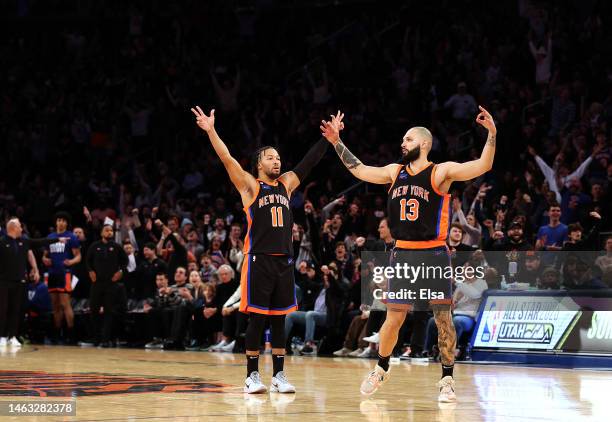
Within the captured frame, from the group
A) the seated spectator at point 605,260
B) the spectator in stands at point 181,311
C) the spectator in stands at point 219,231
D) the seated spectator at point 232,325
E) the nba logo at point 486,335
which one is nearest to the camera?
the seated spectator at point 605,260

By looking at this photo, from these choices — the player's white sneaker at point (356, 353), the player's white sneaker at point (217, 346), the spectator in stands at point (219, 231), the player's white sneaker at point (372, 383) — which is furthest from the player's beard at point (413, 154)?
the spectator in stands at point (219, 231)

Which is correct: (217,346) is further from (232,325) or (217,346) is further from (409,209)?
(409,209)

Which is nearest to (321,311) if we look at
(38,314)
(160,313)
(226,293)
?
(226,293)

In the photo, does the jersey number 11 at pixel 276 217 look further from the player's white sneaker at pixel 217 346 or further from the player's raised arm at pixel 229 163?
the player's white sneaker at pixel 217 346

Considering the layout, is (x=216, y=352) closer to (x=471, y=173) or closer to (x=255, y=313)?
(x=255, y=313)

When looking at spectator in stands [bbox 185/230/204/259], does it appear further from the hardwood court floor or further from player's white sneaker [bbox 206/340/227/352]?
the hardwood court floor

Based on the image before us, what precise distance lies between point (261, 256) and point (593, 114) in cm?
985

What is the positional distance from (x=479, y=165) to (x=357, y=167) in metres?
1.33

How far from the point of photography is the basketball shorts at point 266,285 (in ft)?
31.7

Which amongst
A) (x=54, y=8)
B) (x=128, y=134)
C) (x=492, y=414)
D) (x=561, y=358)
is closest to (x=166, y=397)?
(x=492, y=414)

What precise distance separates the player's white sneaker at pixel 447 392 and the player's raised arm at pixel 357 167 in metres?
1.90

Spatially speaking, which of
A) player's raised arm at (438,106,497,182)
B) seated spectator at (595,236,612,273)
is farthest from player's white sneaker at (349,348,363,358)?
player's raised arm at (438,106,497,182)

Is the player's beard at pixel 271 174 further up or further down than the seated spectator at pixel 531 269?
further up

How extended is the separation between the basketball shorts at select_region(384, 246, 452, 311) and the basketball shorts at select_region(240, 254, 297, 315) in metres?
0.98
